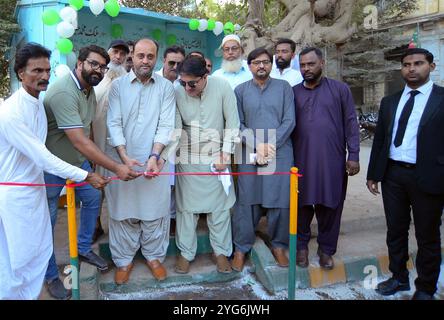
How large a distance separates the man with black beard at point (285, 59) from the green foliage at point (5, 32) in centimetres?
505

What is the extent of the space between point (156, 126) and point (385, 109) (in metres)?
1.86

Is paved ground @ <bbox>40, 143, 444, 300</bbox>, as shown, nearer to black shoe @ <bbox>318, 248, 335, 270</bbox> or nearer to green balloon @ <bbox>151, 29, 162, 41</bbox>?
black shoe @ <bbox>318, 248, 335, 270</bbox>

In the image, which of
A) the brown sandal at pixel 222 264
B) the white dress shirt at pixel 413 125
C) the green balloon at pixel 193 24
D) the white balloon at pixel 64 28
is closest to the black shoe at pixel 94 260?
the brown sandal at pixel 222 264

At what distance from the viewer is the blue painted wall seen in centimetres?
566

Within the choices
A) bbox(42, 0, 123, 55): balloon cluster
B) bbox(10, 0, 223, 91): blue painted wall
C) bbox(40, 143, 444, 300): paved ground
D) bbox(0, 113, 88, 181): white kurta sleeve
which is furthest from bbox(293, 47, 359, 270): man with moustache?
bbox(10, 0, 223, 91): blue painted wall

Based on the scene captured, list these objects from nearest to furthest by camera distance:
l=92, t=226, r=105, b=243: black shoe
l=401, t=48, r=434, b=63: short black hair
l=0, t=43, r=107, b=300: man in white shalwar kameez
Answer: l=0, t=43, r=107, b=300: man in white shalwar kameez → l=401, t=48, r=434, b=63: short black hair → l=92, t=226, r=105, b=243: black shoe

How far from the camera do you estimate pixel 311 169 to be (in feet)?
10.5

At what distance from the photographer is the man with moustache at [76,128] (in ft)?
8.86

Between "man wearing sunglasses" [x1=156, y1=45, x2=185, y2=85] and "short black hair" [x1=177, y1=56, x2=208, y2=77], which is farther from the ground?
"man wearing sunglasses" [x1=156, y1=45, x2=185, y2=85]

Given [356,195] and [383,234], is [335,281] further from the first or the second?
[356,195]

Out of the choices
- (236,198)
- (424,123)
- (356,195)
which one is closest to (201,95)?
(236,198)

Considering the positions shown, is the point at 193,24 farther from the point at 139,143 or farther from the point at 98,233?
the point at 98,233

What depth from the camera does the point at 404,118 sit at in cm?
288

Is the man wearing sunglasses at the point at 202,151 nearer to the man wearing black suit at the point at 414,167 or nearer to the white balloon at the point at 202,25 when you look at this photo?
the man wearing black suit at the point at 414,167
